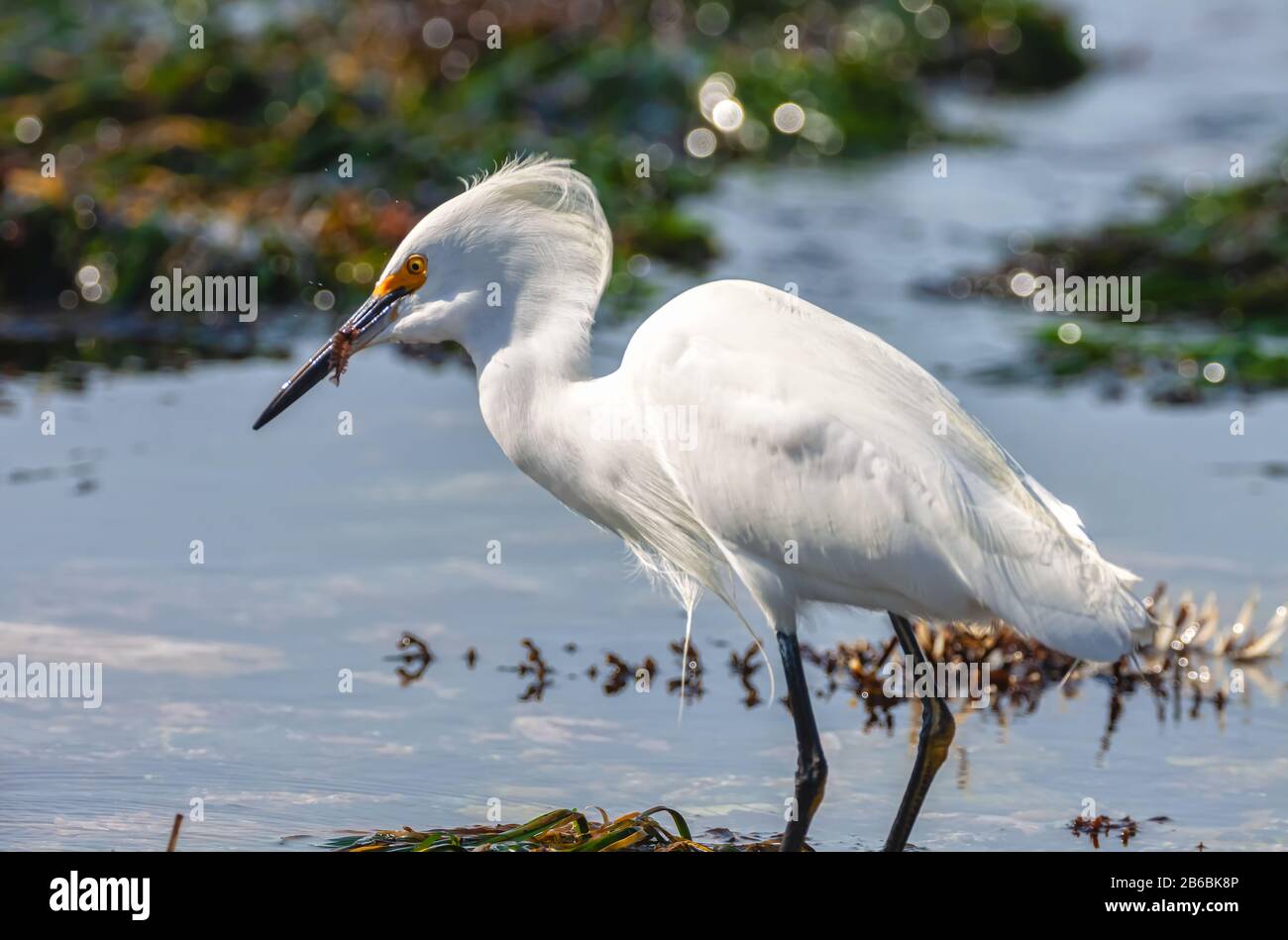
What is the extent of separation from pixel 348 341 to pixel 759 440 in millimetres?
1201

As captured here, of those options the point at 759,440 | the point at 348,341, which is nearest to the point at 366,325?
the point at 348,341

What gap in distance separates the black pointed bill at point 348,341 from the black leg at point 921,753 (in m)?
1.68

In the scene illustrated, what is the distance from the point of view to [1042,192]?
15.5m

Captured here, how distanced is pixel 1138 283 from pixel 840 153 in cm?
440

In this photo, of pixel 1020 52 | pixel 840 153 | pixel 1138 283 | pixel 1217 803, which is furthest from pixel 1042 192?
pixel 1217 803

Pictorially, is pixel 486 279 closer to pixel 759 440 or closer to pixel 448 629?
pixel 759 440

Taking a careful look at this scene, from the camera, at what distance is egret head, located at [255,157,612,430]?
5609 millimetres

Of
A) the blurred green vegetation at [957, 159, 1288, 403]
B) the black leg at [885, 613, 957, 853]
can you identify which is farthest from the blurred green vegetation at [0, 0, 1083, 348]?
the black leg at [885, 613, 957, 853]

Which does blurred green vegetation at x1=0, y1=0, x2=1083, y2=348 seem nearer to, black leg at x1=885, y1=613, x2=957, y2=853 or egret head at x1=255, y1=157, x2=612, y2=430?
egret head at x1=255, y1=157, x2=612, y2=430

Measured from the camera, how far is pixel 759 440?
5.45m

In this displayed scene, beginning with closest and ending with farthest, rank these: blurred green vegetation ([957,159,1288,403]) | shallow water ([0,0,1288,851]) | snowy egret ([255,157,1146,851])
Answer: snowy egret ([255,157,1146,851]) → shallow water ([0,0,1288,851]) → blurred green vegetation ([957,159,1288,403])

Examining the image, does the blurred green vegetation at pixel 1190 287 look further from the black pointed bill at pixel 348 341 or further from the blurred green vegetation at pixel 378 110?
the black pointed bill at pixel 348 341

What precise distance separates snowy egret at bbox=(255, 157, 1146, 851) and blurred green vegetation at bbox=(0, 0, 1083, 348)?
244 inches

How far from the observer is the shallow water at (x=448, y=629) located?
605 centimetres
